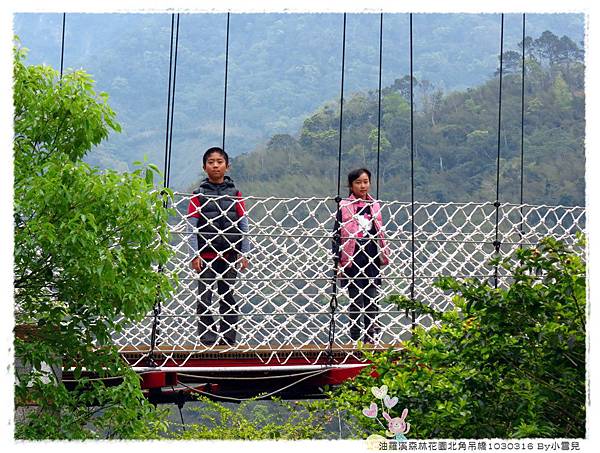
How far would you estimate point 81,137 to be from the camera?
3.27 m

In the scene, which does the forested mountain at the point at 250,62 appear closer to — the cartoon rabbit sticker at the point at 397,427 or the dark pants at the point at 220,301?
the dark pants at the point at 220,301

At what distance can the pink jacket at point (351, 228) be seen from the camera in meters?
4.16

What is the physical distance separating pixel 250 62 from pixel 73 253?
18994mm

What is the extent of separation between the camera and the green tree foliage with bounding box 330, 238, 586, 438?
2611mm

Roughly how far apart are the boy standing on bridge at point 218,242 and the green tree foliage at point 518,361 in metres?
1.22

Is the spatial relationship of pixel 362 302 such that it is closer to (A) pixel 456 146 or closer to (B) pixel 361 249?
(B) pixel 361 249

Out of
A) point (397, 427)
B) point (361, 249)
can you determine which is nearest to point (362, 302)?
point (361, 249)

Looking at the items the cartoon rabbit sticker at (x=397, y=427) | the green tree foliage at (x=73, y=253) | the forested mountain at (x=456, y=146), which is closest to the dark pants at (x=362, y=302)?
the green tree foliage at (x=73, y=253)

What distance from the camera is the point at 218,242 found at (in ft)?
13.3

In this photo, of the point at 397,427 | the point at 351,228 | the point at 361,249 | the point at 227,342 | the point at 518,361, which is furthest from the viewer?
the point at 351,228

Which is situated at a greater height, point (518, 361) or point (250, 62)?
point (250, 62)

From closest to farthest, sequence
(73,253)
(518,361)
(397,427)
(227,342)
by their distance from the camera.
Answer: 1. (518,361)
2. (397,427)
3. (73,253)
4. (227,342)

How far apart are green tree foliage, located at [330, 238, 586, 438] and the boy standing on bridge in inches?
48.2

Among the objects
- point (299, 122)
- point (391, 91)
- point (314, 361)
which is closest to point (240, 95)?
point (299, 122)
